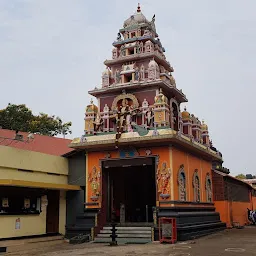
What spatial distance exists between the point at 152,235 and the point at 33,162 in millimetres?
6899

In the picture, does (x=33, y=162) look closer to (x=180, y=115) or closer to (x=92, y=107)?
(x=92, y=107)

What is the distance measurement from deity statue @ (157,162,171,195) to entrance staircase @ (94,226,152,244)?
6.21 feet

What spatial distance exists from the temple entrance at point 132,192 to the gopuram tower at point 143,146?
54mm

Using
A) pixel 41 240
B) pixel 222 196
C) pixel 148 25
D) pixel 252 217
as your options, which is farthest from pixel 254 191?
pixel 41 240

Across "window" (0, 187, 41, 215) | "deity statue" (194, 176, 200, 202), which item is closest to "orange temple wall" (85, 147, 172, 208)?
"window" (0, 187, 41, 215)

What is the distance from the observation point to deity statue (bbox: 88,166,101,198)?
1875cm

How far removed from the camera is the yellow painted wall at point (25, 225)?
15.8 meters

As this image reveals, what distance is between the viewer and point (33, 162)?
18219 mm

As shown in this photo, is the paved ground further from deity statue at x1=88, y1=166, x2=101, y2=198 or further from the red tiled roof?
the red tiled roof

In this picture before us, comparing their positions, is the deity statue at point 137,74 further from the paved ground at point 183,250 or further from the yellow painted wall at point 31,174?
the paved ground at point 183,250

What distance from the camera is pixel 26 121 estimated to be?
37.9m

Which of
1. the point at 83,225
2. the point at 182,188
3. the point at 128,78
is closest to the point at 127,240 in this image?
the point at 83,225

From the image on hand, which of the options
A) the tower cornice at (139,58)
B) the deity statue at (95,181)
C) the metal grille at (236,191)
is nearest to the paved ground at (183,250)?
the deity statue at (95,181)

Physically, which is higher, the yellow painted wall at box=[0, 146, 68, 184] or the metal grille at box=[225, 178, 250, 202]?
the yellow painted wall at box=[0, 146, 68, 184]
